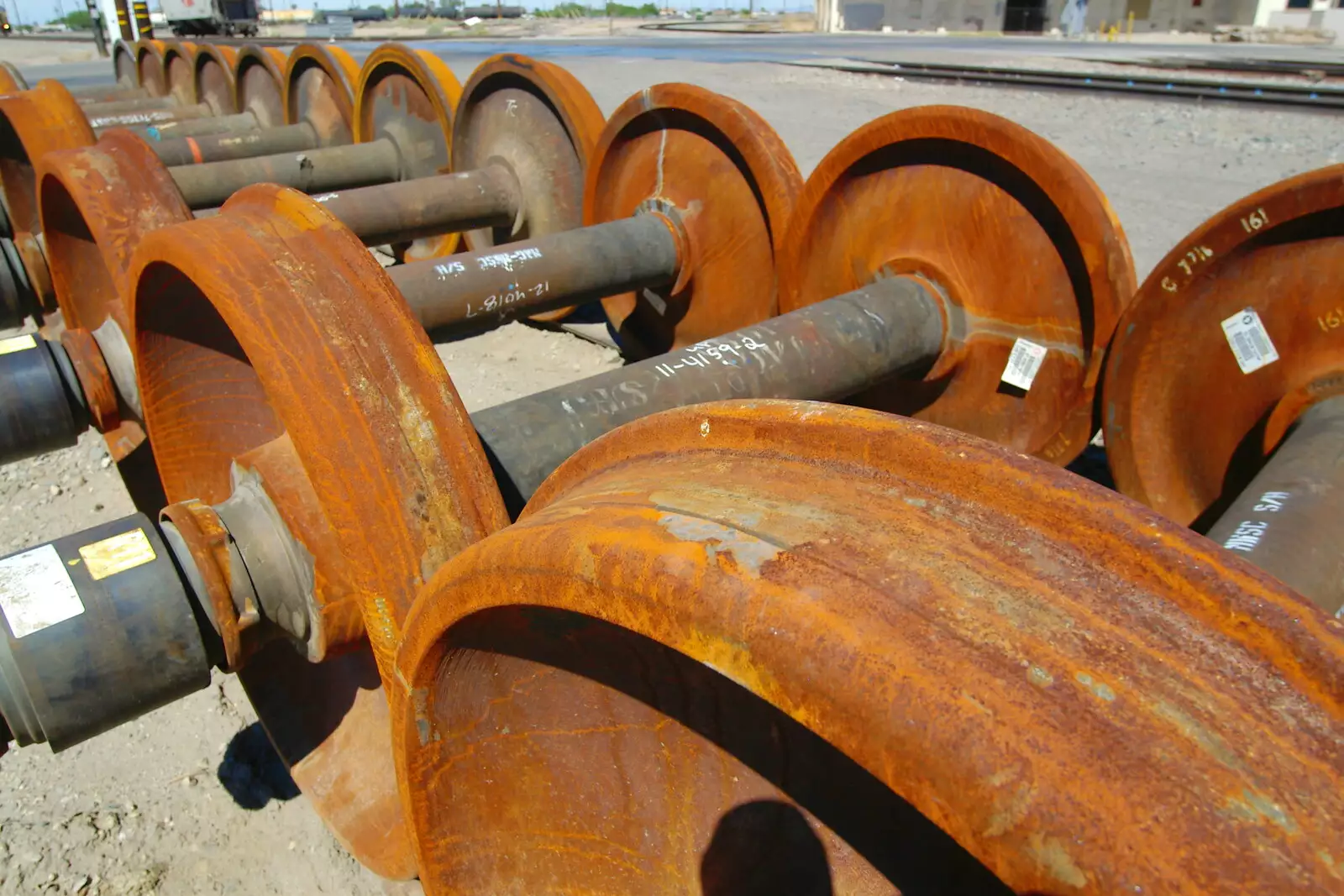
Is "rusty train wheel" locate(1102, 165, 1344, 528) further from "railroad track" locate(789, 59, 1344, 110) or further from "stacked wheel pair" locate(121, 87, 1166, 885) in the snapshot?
"railroad track" locate(789, 59, 1344, 110)

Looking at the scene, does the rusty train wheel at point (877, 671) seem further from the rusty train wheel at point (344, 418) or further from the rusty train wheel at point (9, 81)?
the rusty train wheel at point (9, 81)

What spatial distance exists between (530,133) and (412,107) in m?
1.04

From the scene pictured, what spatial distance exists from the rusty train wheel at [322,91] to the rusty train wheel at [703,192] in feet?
7.54

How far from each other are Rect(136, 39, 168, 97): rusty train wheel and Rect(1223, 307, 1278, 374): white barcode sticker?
8.44 meters

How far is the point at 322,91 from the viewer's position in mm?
5410

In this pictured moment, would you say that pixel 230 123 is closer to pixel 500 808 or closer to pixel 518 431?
pixel 518 431

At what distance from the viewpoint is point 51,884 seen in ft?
5.92

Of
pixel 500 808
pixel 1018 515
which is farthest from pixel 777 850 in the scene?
pixel 1018 515

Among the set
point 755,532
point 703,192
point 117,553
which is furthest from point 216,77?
point 755,532

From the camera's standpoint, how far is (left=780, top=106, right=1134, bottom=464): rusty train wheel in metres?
2.28

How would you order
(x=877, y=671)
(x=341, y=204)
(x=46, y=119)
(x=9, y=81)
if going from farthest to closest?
(x=9, y=81) < (x=341, y=204) < (x=46, y=119) < (x=877, y=671)

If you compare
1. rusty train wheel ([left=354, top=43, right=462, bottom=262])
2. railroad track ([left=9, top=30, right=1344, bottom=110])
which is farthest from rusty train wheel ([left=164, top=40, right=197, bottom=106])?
rusty train wheel ([left=354, top=43, right=462, bottom=262])

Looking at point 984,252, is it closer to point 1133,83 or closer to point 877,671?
point 877,671

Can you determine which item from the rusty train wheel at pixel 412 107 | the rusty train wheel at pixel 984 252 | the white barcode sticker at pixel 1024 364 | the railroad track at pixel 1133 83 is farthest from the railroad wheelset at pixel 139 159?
the railroad track at pixel 1133 83
